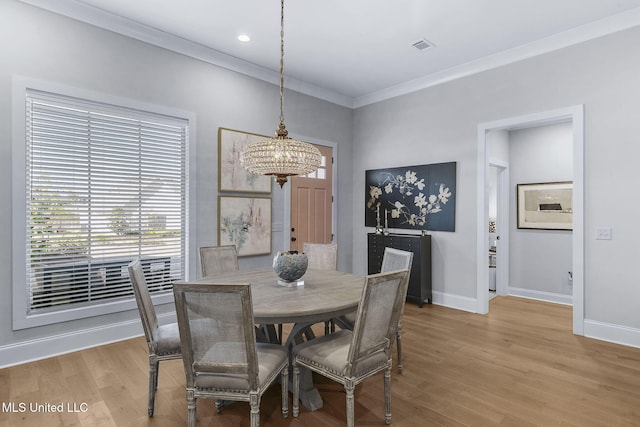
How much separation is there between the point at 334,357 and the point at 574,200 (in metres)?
3.14

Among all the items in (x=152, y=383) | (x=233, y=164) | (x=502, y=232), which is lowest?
(x=152, y=383)

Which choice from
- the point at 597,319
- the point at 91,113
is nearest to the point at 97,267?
the point at 91,113

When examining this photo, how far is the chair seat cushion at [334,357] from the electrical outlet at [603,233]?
2.81 metres

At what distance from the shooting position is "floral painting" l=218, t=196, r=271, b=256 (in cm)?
414

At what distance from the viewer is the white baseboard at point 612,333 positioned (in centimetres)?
325

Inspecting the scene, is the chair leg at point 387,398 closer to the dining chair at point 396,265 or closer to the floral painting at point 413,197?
the dining chair at point 396,265

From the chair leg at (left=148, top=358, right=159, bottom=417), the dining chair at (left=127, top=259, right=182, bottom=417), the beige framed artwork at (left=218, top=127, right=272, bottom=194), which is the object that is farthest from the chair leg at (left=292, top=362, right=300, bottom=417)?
the beige framed artwork at (left=218, top=127, right=272, bottom=194)

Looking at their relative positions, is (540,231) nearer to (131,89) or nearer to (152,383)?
(152,383)

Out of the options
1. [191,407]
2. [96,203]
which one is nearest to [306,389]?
[191,407]

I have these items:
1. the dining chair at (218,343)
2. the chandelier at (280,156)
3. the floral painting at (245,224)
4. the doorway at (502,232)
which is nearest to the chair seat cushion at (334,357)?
the dining chair at (218,343)

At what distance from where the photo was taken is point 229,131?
164 inches

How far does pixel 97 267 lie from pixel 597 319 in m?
4.93

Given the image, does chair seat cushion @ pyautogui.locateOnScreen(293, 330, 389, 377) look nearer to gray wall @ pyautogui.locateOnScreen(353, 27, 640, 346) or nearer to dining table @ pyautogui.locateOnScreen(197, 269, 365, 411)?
dining table @ pyautogui.locateOnScreen(197, 269, 365, 411)

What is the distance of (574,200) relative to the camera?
11.7 ft
